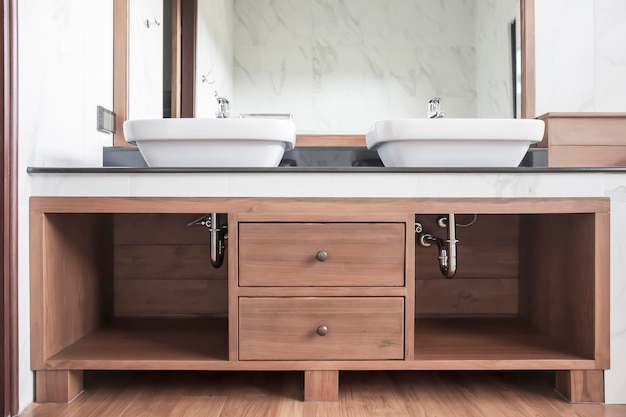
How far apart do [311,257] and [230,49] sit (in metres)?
0.95

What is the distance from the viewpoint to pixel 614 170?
1.40 meters

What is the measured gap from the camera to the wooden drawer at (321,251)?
140 centimetres

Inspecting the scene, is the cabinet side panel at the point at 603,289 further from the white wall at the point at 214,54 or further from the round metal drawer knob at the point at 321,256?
the white wall at the point at 214,54

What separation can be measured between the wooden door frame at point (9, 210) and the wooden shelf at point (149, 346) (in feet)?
0.40

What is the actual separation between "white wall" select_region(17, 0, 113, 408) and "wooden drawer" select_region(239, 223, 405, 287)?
1.99ft

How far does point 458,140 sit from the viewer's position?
1460 mm

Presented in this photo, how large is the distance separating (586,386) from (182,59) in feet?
5.80

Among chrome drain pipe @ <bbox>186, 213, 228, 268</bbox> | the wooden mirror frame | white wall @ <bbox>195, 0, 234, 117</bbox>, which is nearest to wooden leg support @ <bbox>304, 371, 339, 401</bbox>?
chrome drain pipe @ <bbox>186, 213, 228, 268</bbox>

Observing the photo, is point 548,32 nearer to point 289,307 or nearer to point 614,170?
point 614,170

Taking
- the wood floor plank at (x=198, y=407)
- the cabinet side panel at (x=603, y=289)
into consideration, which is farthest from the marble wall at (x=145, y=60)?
the cabinet side panel at (x=603, y=289)

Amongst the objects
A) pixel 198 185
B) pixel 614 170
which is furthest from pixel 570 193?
pixel 198 185

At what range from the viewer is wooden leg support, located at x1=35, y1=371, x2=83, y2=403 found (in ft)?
4.63

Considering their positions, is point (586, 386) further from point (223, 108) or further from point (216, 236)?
point (223, 108)

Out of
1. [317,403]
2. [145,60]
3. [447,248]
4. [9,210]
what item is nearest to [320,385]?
[317,403]
